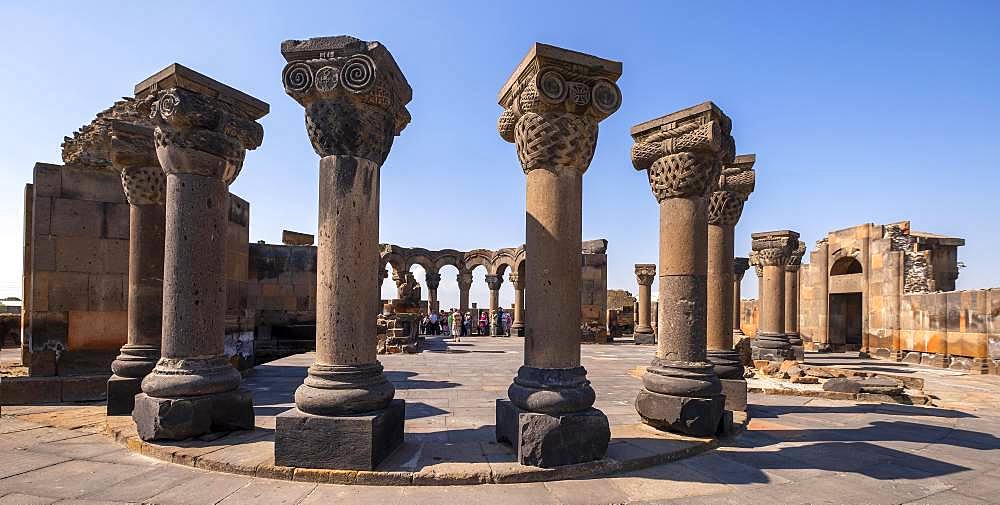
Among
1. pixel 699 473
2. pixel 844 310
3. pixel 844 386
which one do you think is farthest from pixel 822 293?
pixel 699 473

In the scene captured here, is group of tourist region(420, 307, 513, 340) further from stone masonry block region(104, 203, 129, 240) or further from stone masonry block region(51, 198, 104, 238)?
stone masonry block region(51, 198, 104, 238)

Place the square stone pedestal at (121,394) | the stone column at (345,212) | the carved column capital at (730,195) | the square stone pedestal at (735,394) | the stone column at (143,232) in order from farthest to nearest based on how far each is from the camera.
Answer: the carved column capital at (730,195), the square stone pedestal at (735,394), the stone column at (143,232), the square stone pedestal at (121,394), the stone column at (345,212)

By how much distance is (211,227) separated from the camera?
5.79 m

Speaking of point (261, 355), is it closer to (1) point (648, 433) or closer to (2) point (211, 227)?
(2) point (211, 227)

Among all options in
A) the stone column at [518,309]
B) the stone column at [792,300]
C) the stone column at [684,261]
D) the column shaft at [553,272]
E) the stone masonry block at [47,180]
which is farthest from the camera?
the stone column at [518,309]

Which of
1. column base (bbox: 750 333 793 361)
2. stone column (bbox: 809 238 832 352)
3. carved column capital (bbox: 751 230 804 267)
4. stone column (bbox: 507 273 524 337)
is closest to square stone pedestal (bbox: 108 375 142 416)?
column base (bbox: 750 333 793 361)

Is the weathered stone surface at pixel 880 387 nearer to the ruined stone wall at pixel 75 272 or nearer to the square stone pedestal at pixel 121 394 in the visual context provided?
the square stone pedestal at pixel 121 394

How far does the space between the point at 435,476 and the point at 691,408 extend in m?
2.94

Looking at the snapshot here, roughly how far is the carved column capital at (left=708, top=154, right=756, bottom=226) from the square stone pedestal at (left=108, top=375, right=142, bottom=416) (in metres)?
7.99

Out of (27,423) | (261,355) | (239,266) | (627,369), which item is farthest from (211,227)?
(261,355)

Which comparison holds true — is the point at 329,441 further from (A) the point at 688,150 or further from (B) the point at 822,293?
(B) the point at 822,293

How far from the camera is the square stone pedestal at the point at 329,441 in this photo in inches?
174

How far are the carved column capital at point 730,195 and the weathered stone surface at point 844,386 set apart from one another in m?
3.87

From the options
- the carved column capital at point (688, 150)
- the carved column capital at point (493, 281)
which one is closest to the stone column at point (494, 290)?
the carved column capital at point (493, 281)
